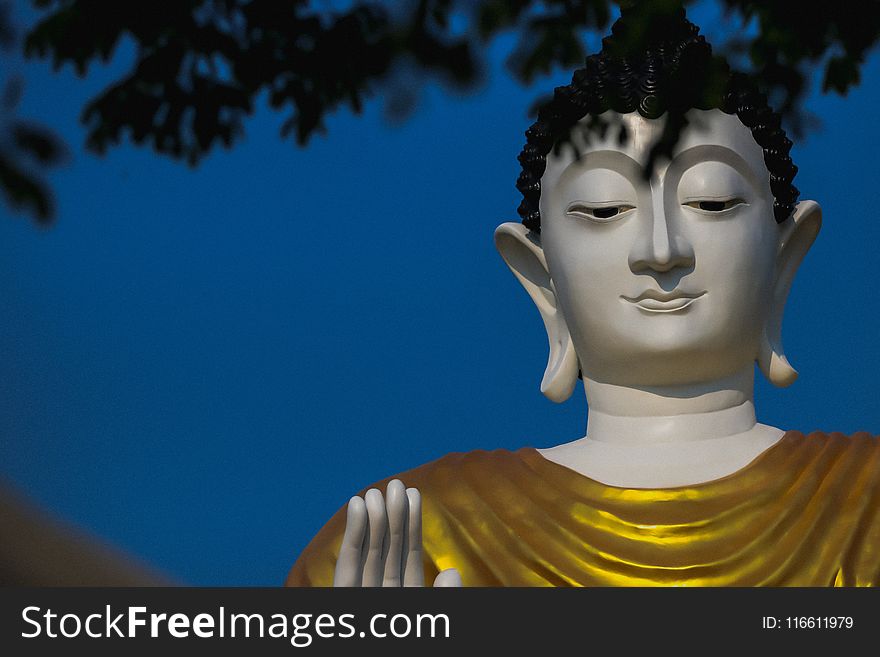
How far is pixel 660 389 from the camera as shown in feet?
15.2

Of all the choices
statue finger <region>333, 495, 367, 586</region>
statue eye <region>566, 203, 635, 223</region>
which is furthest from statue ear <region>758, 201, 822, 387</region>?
statue finger <region>333, 495, 367, 586</region>

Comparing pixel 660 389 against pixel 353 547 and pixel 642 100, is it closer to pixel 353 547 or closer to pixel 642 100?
pixel 642 100

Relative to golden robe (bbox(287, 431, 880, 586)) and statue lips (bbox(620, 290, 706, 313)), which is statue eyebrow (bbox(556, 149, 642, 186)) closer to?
statue lips (bbox(620, 290, 706, 313))

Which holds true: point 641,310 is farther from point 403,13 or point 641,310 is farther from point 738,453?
point 403,13

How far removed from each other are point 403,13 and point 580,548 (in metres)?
1.92

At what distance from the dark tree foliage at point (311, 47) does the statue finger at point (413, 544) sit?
1139mm

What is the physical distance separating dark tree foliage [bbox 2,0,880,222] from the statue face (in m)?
1.31

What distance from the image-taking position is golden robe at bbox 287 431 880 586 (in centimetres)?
427

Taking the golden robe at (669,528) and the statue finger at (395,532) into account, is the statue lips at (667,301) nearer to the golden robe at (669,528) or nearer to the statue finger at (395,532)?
the golden robe at (669,528)

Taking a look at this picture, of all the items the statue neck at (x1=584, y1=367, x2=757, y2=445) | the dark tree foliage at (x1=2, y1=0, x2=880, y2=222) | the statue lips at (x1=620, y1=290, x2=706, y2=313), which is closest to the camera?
the dark tree foliage at (x1=2, y1=0, x2=880, y2=222)

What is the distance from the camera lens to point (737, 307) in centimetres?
455

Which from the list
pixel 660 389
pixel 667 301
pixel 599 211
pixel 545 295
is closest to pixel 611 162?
pixel 599 211
